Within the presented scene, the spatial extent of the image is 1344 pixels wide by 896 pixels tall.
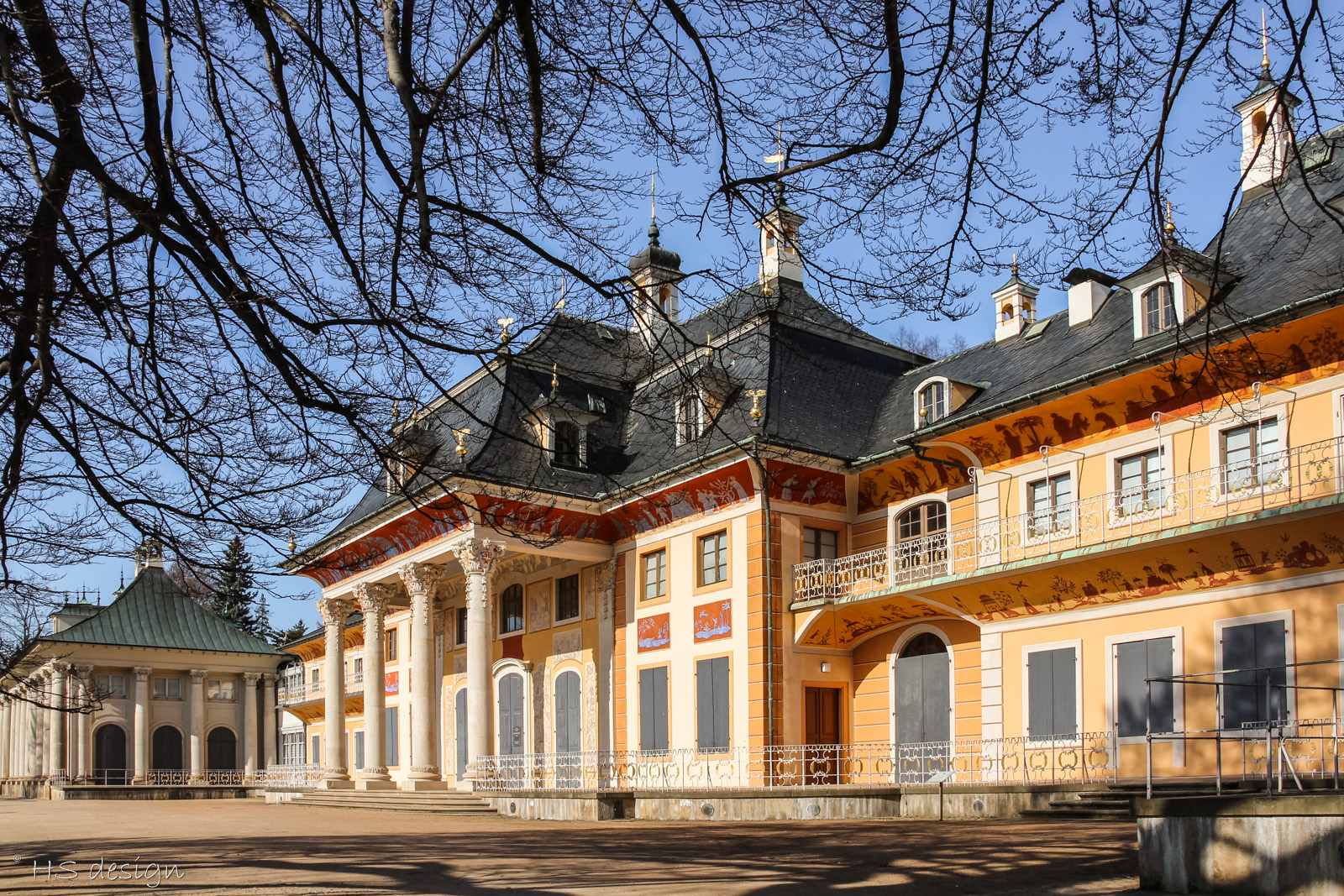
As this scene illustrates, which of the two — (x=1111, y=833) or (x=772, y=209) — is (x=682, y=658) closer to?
(x=1111, y=833)

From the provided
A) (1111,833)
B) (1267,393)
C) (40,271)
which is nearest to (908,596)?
(1267,393)

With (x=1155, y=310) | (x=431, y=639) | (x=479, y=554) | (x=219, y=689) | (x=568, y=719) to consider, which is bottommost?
(x=219, y=689)

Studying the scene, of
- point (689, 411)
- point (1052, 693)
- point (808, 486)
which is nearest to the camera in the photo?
point (689, 411)

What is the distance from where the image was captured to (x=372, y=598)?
1256 inches

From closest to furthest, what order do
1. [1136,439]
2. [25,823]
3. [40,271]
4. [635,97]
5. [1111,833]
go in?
1. [40,271]
2. [635,97]
3. [1111,833]
4. [1136,439]
5. [25,823]

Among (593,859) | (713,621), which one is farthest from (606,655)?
(593,859)

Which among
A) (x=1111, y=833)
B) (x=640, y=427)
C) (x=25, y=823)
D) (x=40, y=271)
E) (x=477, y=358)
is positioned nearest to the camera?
(x=40, y=271)

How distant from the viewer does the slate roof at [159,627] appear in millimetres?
51844

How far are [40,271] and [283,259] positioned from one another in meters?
1.38

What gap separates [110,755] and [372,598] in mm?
27725

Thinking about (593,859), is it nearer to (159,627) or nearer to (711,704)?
(711,704)

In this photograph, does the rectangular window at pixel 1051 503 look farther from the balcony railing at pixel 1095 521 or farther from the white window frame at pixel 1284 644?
the white window frame at pixel 1284 644

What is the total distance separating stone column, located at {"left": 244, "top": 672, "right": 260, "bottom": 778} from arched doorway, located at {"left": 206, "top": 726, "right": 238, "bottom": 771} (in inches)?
19.5

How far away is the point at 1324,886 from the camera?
791cm
